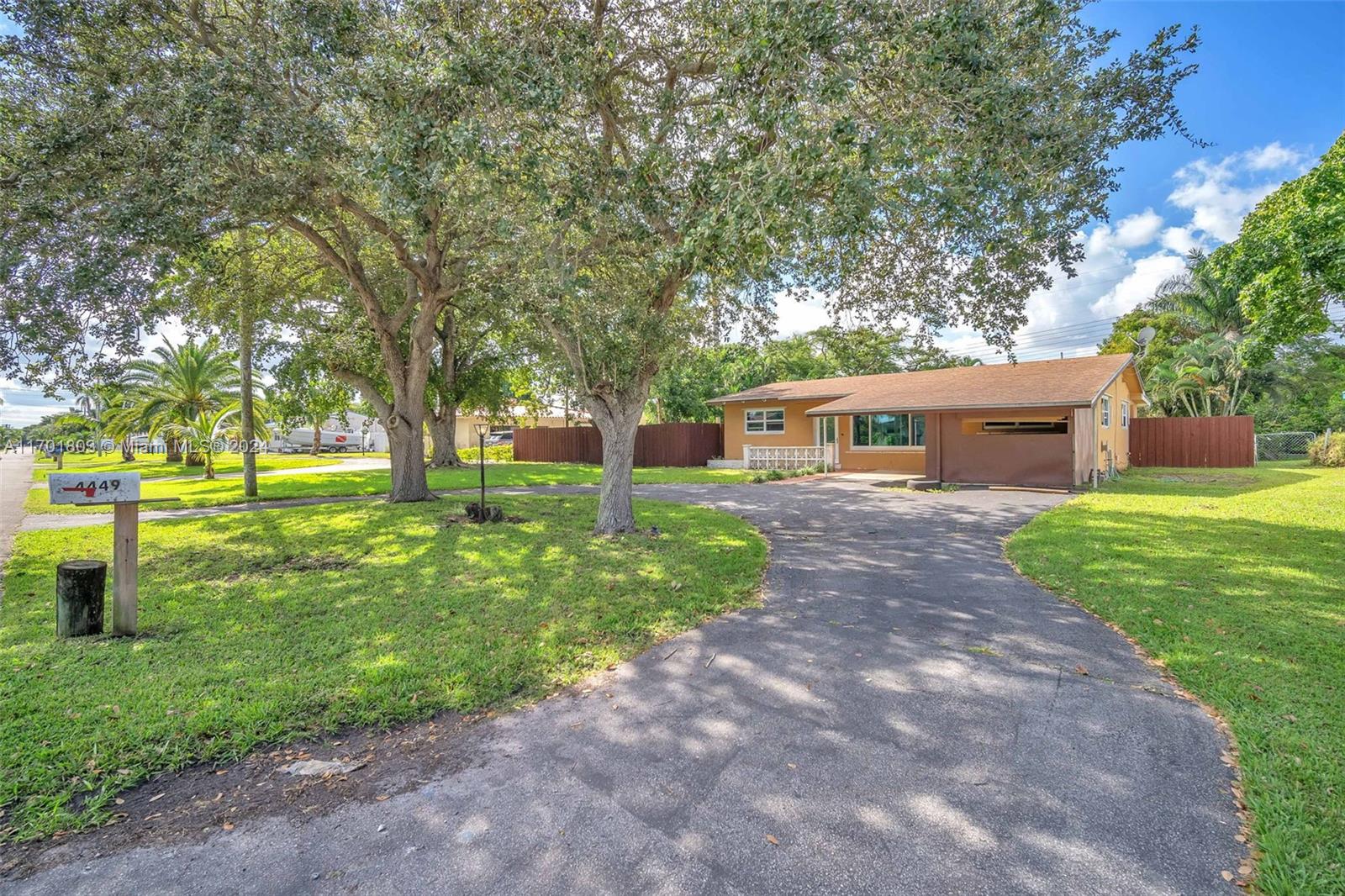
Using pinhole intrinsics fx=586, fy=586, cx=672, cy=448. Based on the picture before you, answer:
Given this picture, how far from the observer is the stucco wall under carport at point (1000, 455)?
48.0 feet

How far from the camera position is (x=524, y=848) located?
7.72 ft

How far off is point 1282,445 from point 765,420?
22.7 metres

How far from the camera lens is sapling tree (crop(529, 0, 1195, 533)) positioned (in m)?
4.92

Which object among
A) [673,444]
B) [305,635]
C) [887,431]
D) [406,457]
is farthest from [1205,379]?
[305,635]

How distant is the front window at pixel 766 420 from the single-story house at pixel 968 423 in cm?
3

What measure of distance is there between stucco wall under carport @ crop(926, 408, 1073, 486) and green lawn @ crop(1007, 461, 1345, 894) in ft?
10.4

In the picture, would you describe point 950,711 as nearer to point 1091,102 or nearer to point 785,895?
point 785,895

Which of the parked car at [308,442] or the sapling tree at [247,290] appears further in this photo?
the parked car at [308,442]

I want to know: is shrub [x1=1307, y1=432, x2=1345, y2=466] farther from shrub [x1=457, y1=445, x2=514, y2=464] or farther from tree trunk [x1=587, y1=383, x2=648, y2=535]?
shrub [x1=457, y1=445, x2=514, y2=464]

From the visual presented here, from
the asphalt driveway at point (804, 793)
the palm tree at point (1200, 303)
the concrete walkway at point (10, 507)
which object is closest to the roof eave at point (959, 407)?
the asphalt driveway at point (804, 793)

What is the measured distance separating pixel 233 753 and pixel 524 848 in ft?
6.32

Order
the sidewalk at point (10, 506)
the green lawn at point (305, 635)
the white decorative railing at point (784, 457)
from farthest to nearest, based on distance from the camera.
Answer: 1. the white decorative railing at point (784, 457)
2. the sidewalk at point (10, 506)
3. the green lawn at point (305, 635)

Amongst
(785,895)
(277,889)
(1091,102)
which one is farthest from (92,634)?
(1091,102)

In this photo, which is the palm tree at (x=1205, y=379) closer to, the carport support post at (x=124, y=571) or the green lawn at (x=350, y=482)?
the green lawn at (x=350, y=482)
